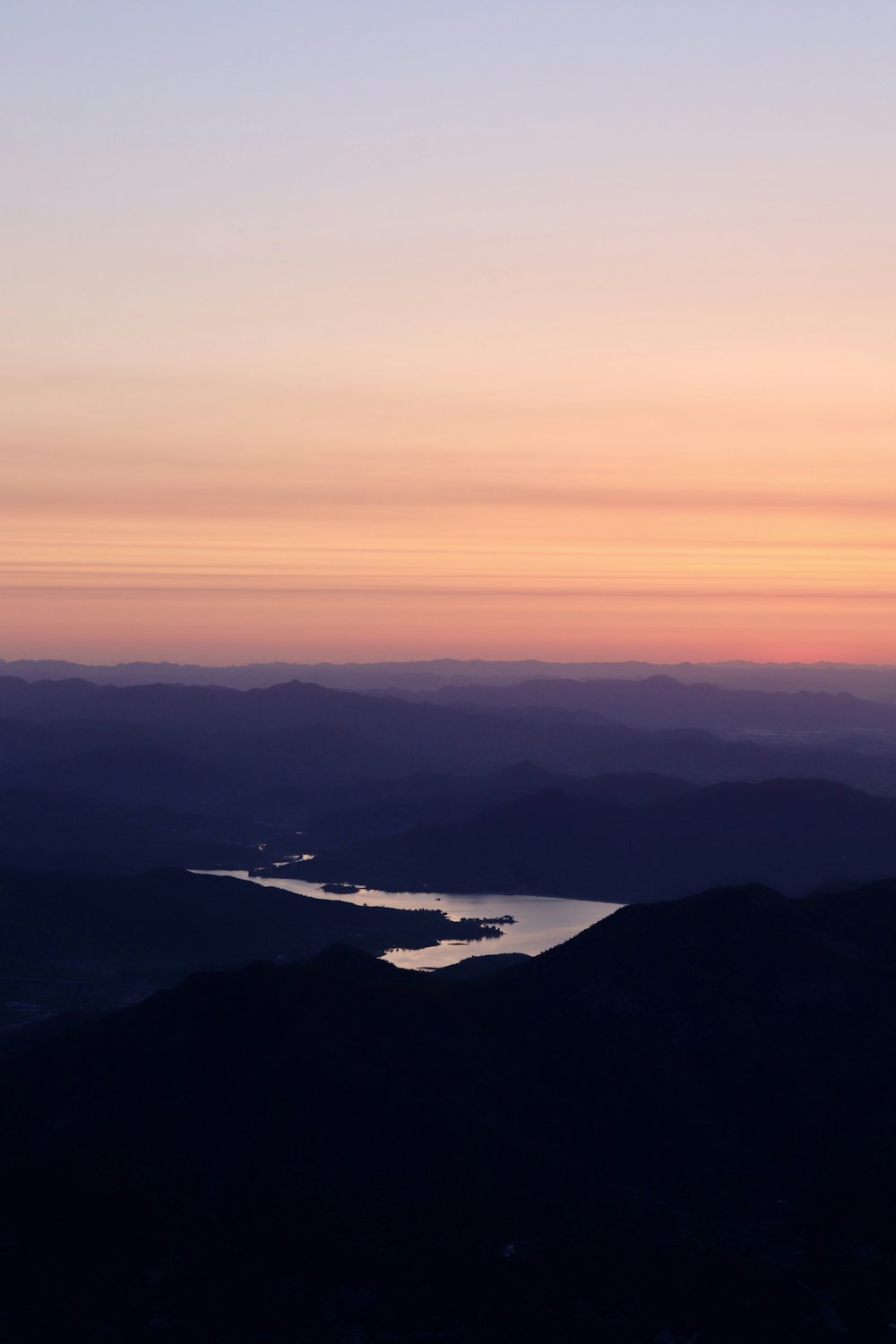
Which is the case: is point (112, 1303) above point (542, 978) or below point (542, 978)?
below

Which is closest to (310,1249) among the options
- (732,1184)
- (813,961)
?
(732,1184)

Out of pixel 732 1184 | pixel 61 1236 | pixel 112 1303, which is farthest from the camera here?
pixel 732 1184

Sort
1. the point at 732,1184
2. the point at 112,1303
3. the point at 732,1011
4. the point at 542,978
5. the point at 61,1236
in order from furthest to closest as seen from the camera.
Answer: the point at 542,978 < the point at 732,1011 < the point at 732,1184 < the point at 61,1236 < the point at 112,1303

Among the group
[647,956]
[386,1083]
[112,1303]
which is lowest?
[112,1303]

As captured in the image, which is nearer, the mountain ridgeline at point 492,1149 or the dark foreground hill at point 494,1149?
the mountain ridgeline at point 492,1149

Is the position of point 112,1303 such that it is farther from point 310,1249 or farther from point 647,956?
point 647,956

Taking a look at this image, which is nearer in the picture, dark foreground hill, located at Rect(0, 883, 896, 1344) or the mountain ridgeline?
the mountain ridgeline

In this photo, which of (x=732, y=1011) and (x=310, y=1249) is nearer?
(x=310, y=1249)
